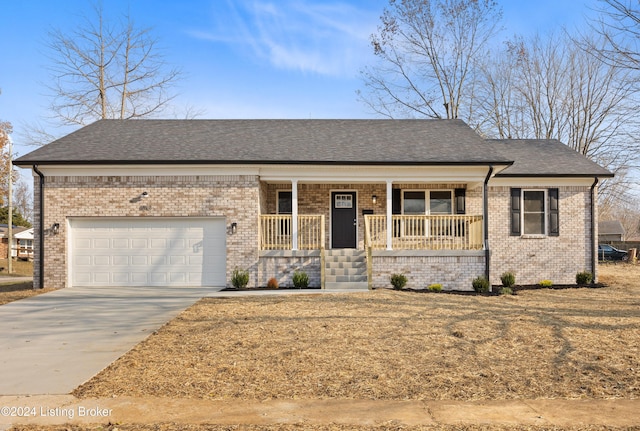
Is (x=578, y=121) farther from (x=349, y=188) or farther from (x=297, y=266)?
(x=297, y=266)

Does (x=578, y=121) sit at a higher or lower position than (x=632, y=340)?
higher

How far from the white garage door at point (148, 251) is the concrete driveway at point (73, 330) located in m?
0.51

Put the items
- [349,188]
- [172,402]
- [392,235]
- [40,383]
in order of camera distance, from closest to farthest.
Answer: [172,402], [40,383], [392,235], [349,188]

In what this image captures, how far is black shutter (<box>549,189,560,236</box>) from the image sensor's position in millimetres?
16703

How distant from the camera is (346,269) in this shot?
14.4 m

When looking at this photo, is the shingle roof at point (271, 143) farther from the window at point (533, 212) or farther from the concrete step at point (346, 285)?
the concrete step at point (346, 285)

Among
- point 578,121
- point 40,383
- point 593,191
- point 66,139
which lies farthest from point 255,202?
point 578,121

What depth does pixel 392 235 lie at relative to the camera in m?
15.7

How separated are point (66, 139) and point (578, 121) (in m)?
26.6

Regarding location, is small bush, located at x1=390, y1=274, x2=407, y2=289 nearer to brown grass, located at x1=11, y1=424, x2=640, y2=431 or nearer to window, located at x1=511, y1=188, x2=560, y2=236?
window, located at x1=511, y1=188, x2=560, y2=236

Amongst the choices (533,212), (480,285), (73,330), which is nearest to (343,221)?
(480,285)

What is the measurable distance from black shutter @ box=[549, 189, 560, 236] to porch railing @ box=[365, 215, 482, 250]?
3368 mm

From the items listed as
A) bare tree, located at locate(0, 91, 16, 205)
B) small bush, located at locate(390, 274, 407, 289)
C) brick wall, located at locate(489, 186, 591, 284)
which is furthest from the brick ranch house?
bare tree, located at locate(0, 91, 16, 205)

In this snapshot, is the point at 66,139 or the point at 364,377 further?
the point at 66,139
